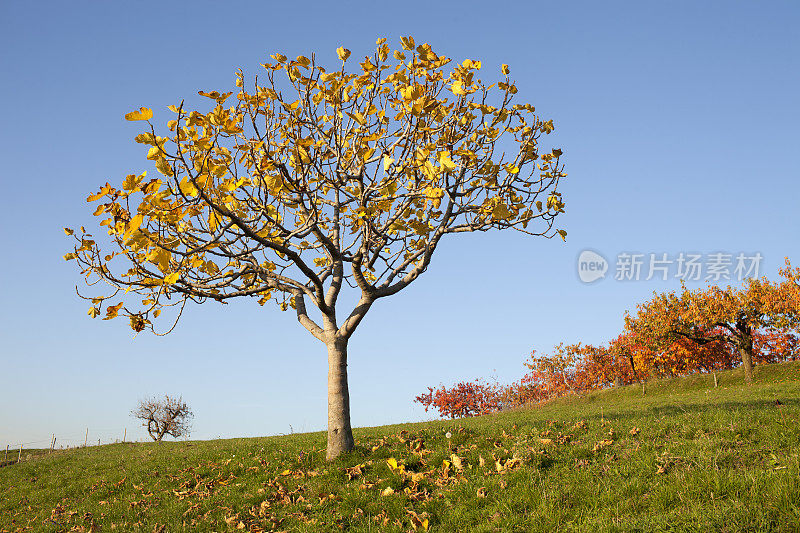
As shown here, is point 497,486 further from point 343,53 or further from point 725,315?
point 725,315

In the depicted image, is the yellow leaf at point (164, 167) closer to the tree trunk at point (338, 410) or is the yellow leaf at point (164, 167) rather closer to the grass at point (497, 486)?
the grass at point (497, 486)

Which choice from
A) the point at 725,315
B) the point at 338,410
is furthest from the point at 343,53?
the point at 725,315

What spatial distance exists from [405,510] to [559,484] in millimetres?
2734

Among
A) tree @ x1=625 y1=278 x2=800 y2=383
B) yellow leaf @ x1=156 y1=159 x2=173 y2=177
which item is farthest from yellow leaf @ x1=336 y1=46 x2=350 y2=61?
tree @ x1=625 y1=278 x2=800 y2=383

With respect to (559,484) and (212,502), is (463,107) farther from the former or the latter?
(212,502)

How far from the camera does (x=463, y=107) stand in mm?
12164

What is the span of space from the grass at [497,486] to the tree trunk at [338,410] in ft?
1.79

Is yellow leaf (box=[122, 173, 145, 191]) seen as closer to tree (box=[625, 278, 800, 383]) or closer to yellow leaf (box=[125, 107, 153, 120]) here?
yellow leaf (box=[125, 107, 153, 120])

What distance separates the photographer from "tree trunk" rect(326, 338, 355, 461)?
1237cm

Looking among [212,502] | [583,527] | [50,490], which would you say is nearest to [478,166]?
[583,527]

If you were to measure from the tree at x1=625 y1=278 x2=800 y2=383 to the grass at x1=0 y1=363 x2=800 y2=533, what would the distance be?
3007 cm

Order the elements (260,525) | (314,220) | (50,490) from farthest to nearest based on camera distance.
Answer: (50,490)
(314,220)
(260,525)

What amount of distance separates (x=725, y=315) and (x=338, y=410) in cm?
3720

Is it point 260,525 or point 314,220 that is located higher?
point 314,220
